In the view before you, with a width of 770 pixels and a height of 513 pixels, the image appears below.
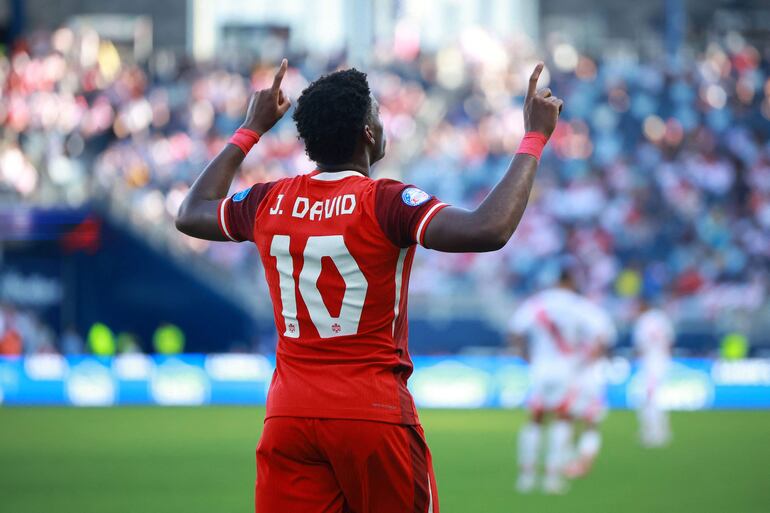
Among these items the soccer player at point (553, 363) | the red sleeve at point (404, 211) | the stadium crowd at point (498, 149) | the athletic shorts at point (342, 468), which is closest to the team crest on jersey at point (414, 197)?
the red sleeve at point (404, 211)

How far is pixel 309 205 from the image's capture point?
3965mm

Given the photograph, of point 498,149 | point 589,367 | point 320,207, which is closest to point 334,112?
point 320,207

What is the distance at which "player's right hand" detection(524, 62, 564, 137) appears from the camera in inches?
151

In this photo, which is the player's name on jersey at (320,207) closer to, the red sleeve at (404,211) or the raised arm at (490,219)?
the red sleeve at (404,211)

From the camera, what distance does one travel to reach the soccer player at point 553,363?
12.4m

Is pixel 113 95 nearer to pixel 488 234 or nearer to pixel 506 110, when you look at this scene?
pixel 506 110

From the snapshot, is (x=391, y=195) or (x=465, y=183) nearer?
(x=391, y=195)

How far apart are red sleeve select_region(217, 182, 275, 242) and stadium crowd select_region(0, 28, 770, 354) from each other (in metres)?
17.7

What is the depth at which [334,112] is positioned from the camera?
395 cm

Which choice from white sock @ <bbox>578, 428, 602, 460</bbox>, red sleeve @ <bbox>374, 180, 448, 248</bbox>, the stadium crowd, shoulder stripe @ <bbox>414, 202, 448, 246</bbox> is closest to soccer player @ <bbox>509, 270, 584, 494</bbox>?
white sock @ <bbox>578, 428, 602, 460</bbox>

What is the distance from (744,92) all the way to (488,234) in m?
25.6

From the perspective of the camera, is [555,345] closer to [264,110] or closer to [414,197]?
[264,110]

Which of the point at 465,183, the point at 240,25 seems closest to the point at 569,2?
the point at 240,25

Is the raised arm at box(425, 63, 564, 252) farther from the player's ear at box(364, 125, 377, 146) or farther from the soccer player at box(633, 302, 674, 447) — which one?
the soccer player at box(633, 302, 674, 447)
